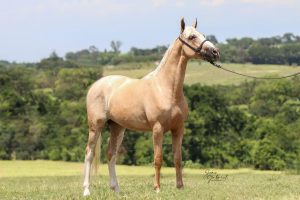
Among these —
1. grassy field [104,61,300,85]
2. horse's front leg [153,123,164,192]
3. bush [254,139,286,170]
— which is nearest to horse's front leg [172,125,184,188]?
horse's front leg [153,123,164,192]

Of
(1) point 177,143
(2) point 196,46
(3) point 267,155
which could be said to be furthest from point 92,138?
(3) point 267,155

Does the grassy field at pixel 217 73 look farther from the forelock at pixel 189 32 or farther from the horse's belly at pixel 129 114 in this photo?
the forelock at pixel 189 32

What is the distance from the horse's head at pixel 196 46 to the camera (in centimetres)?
1046

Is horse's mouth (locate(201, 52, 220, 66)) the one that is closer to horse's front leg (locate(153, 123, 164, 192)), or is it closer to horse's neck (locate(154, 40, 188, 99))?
horse's neck (locate(154, 40, 188, 99))

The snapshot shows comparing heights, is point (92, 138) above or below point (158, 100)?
below

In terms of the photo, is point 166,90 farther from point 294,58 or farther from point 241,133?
point 294,58

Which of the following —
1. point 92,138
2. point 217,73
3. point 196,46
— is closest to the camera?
point 196,46

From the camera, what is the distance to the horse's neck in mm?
10703

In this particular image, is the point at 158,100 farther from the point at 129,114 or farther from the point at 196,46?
the point at 196,46

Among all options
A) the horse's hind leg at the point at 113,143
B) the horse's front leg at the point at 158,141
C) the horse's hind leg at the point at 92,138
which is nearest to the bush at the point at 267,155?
the horse's hind leg at the point at 113,143

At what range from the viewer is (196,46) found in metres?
10.6

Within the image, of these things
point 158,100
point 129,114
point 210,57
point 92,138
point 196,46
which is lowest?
point 92,138

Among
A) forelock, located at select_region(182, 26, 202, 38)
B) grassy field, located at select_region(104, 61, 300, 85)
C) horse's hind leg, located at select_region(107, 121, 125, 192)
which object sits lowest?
horse's hind leg, located at select_region(107, 121, 125, 192)

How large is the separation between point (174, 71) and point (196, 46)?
2.21 ft
